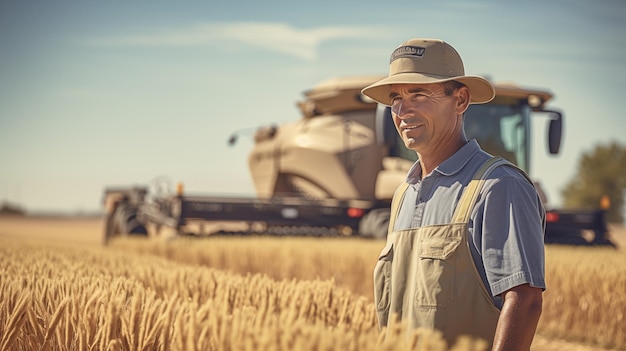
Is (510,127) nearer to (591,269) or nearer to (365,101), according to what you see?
(365,101)

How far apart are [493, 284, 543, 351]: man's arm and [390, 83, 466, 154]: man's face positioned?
1.85 ft

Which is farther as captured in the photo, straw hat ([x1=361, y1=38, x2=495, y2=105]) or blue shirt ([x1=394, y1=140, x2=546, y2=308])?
straw hat ([x1=361, y1=38, x2=495, y2=105])

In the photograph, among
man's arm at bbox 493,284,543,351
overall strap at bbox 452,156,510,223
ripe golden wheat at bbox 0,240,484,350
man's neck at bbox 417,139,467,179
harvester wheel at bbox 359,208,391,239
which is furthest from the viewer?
harvester wheel at bbox 359,208,391,239

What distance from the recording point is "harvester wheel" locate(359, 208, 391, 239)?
12.3 metres

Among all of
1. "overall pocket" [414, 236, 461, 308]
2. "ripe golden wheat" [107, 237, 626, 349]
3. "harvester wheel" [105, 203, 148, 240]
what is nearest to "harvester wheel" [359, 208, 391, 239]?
"ripe golden wheat" [107, 237, 626, 349]

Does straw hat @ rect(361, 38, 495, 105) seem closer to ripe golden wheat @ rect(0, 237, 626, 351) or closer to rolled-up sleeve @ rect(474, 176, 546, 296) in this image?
rolled-up sleeve @ rect(474, 176, 546, 296)

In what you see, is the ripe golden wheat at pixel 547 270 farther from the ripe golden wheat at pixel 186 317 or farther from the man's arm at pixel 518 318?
the man's arm at pixel 518 318

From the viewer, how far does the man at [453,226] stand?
2.12 m

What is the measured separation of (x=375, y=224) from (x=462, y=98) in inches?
397

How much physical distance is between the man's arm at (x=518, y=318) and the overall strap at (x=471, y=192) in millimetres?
256

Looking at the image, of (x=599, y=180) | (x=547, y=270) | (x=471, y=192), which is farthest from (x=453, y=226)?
(x=599, y=180)

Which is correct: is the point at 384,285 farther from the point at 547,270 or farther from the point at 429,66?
the point at 547,270

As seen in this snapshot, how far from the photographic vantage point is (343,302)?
3408 millimetres

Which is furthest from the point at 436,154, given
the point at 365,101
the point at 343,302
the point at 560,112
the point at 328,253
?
the point at 365,101
